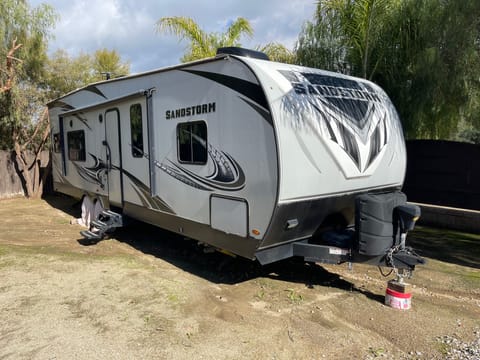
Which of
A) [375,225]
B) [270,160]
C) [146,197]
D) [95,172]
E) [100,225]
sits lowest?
[100,225]

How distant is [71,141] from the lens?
9.22 m

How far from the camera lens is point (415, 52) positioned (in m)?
8.76

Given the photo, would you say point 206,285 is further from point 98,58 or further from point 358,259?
point 98,58

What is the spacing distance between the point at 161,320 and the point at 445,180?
7387 millimetres

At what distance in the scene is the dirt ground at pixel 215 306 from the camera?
3648 mm

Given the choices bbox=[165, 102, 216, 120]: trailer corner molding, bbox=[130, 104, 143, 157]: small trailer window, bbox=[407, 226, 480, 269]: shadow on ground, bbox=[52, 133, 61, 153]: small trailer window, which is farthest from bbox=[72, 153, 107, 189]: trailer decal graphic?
bbox=[407, 226, 480, 269]: shadow on ground

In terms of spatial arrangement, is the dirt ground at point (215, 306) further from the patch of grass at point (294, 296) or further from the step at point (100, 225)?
the step at point (100, 225)

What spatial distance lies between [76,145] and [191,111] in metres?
4.89

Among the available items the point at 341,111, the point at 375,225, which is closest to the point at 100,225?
the point at 341,111

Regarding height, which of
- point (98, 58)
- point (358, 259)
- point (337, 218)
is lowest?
point (358, 259)

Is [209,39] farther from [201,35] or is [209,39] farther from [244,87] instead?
[244,87]

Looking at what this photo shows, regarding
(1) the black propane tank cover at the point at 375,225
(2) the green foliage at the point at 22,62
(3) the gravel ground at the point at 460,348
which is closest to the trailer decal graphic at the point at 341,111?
(1) the black propane tank cover at the point at 375,225

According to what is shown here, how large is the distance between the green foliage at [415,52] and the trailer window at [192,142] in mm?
5218

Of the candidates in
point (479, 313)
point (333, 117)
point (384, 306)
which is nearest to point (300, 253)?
point (384, 306)
